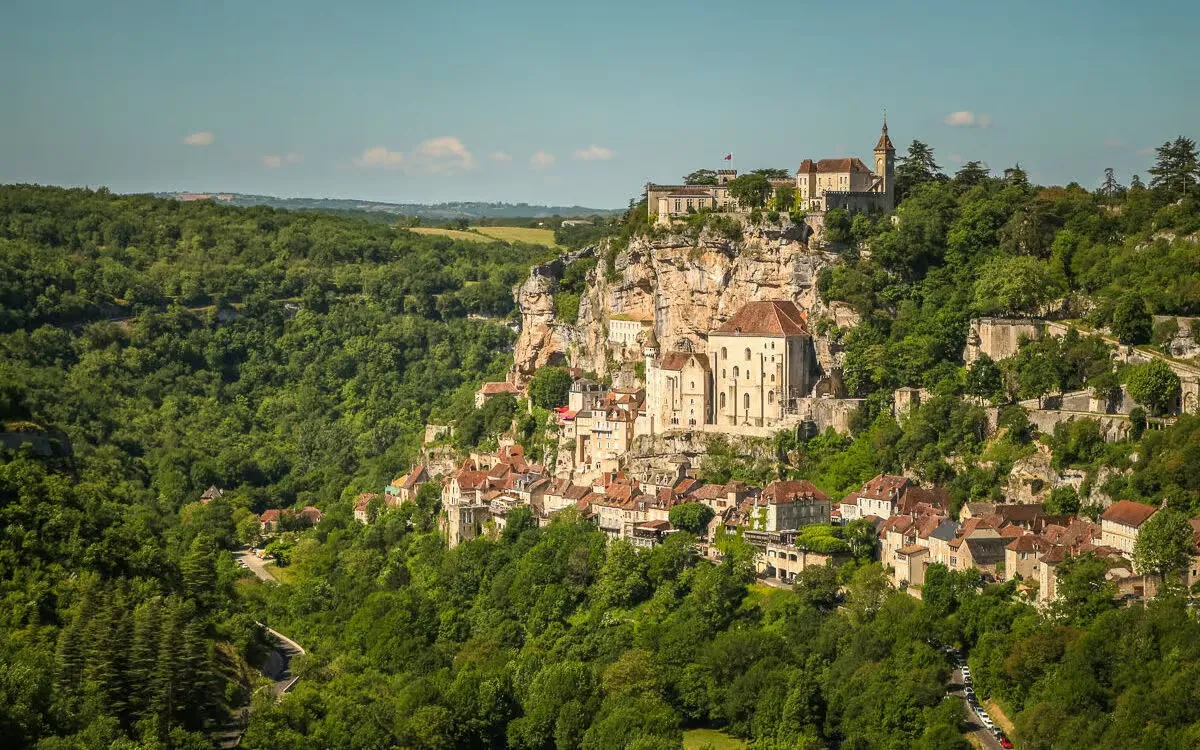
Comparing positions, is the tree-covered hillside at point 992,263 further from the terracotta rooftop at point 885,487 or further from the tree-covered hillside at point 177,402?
the tree-covered hillside at point 177,402

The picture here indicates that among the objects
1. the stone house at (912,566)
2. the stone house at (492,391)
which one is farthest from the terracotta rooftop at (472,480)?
the stone house at (912,566)

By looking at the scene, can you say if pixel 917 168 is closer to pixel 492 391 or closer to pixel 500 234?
pixel 492 391

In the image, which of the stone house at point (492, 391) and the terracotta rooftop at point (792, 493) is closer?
the terracotta rooftop at point (792, 493)

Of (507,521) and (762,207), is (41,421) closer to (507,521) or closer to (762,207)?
(507,521)

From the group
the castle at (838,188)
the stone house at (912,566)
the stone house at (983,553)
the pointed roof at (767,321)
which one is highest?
the castle at (838,188)

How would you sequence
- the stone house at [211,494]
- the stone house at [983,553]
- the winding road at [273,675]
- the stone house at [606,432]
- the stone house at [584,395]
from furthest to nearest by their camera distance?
the stone house at [211,494]
the stone house at [584,395]
the stone house at [606,432]
the stone house at [983,553]
the winding road at [273,675]

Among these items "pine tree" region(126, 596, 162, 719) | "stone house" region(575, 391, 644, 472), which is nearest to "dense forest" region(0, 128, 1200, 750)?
"pine tree" region(126, 596, 162, 719)

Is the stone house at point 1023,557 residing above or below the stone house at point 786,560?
above

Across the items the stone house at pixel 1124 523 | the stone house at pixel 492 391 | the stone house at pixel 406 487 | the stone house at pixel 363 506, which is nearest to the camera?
the stone house at pixel 1124 523
